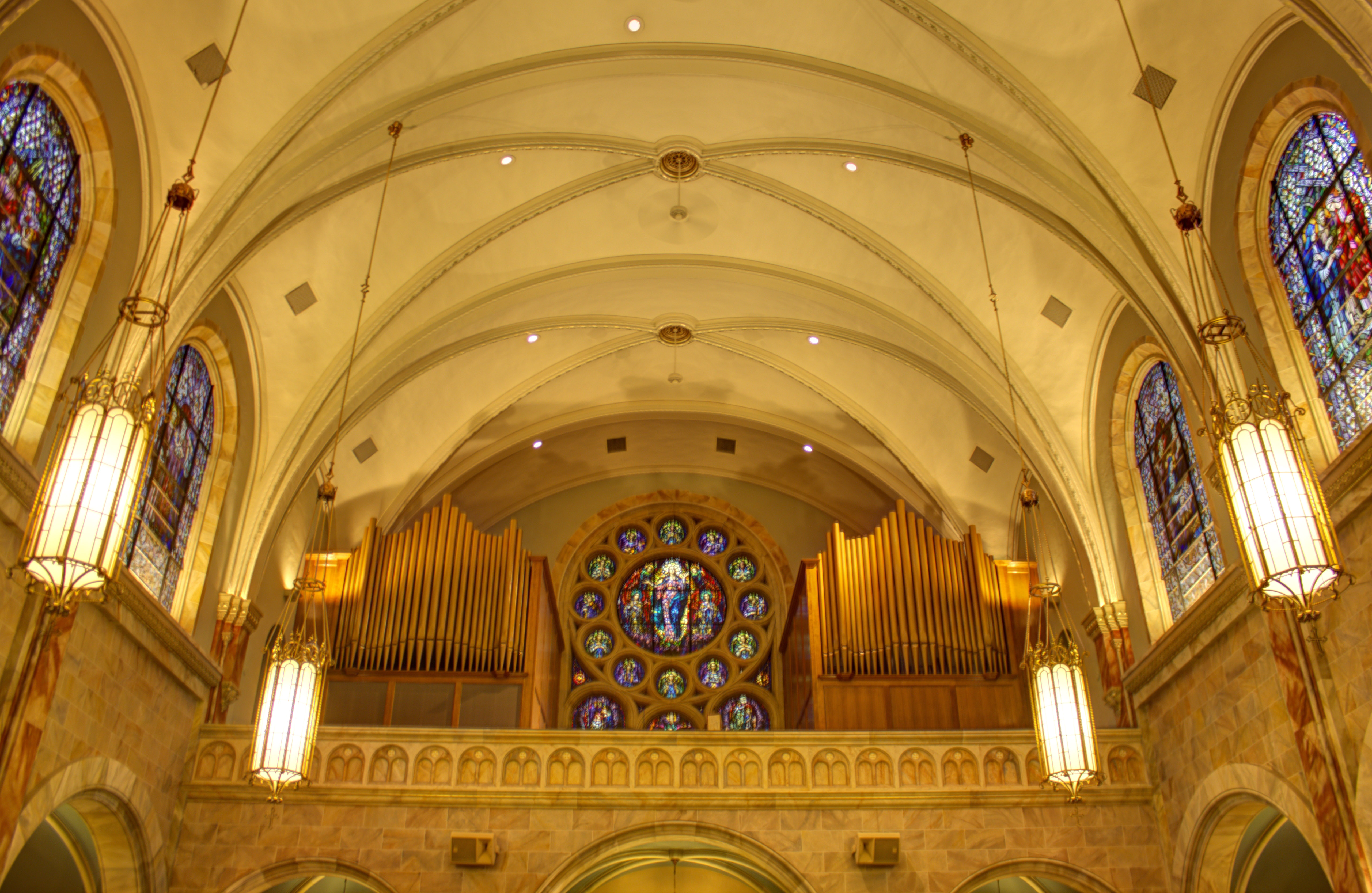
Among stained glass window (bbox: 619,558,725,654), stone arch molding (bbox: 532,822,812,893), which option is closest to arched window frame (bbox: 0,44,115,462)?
stone arch molding (bbox: 532,822,812,893)

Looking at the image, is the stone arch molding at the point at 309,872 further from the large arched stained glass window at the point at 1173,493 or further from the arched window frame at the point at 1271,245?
the arched window frame at the point at 1271,245

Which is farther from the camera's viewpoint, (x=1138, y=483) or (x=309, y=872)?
(x=1138, y=483)

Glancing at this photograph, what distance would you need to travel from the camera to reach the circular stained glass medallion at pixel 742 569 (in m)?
18.7

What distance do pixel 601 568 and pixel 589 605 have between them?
701 millimetres

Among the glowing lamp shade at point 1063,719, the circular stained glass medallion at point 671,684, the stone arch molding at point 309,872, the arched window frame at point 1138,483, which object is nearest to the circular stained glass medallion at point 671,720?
the circular stained glass medallion at point 671,684

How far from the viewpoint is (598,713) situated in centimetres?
1744

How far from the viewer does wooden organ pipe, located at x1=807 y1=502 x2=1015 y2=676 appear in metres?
13.6

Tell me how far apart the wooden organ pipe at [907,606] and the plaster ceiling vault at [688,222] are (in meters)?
1.58

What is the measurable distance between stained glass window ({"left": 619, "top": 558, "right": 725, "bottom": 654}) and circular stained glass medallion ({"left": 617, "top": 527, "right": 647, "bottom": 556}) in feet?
0.97

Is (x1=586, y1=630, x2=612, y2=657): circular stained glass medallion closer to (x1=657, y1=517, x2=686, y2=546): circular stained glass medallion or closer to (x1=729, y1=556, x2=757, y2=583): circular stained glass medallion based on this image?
(x1=729, y1=556, x2=757, y2=583): circular stained glass medallion

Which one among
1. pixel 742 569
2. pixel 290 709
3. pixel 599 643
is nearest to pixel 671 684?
pixel 599 643

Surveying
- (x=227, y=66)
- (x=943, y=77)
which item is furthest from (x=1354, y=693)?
(x=227, y=66)

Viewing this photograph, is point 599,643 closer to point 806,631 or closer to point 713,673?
point 713,673

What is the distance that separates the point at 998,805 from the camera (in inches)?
455
